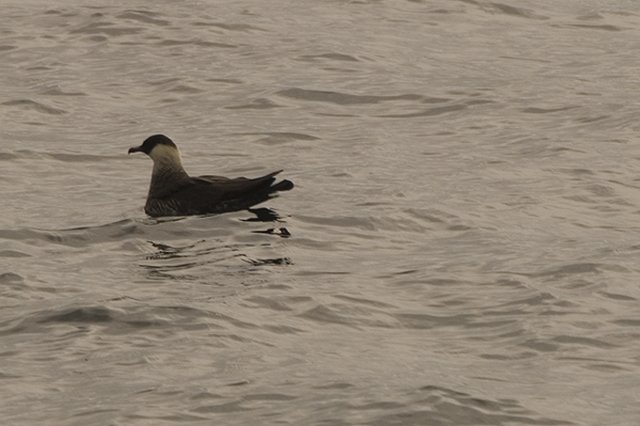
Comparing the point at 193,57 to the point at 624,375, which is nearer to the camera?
the point at 624,375

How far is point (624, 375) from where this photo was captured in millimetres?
13289

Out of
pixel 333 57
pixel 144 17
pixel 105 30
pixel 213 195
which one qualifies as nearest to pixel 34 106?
pixel 105 30

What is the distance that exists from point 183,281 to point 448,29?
49.4 ft

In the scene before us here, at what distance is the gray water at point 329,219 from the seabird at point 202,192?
178 mm

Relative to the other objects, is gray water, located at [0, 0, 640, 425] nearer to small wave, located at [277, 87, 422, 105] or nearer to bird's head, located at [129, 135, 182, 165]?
small wave, located at [277, 87, 422, 105]

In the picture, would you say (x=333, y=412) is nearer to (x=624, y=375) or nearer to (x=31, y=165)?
(x=624, y=375)

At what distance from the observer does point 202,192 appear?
18.9m

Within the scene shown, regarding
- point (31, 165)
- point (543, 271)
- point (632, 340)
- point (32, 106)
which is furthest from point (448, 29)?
point (632, 340)

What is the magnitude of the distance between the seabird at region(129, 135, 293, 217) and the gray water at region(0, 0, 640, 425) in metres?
0.18

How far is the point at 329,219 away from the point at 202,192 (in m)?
1.29

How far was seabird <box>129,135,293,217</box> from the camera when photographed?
18.6 metres

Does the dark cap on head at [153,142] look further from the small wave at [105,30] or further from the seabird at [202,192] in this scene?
the small wave at [105,30]

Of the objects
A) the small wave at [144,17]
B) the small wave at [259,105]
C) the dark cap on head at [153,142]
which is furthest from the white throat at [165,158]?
the small wave at [144,17]

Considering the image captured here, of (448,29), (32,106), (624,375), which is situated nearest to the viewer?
(624,375)
